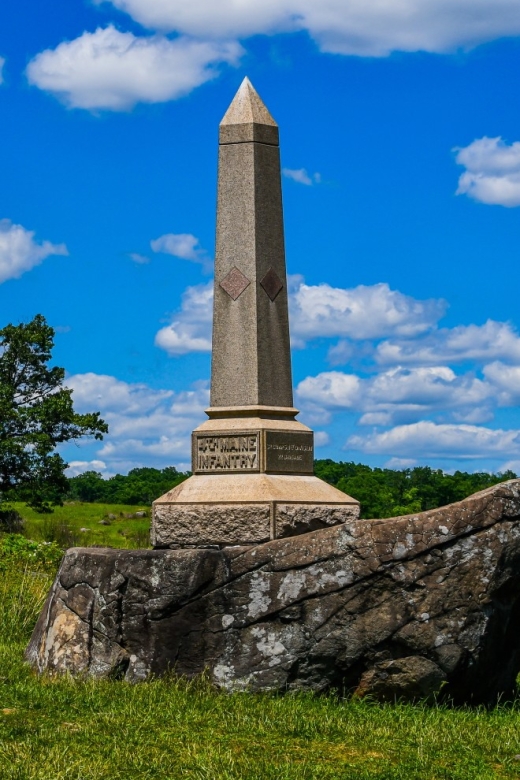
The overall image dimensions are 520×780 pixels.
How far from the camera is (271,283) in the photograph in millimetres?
13133

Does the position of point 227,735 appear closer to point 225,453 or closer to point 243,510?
point 243,510

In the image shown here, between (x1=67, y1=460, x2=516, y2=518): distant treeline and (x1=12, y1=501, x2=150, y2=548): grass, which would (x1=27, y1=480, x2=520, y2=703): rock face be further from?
(x1=67, y1=460, x2=516, y2=518): distant treeline

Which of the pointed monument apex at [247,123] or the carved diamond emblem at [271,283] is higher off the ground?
the pointed monument apex at [247,123]

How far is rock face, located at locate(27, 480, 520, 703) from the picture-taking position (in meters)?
8.93

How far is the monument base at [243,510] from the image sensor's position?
1206 cm

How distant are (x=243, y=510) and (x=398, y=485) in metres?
24.3

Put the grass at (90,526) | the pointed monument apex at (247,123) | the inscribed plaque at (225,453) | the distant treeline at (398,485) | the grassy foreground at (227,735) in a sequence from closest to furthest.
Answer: the grassy foreground at (227,735), the inscribed plaque at (225,453), the pointed monument apex at (247,123), the grass at (90,526), the distant treeline at (398,485)

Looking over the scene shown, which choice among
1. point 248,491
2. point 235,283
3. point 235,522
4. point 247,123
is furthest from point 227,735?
point 247,123

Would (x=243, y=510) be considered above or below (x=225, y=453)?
below

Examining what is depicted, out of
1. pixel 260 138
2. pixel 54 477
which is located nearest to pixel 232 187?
pixel 260 138

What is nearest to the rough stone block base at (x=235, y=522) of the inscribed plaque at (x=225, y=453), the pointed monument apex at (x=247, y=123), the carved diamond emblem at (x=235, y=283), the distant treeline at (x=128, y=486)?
the inscribed plaque at (x=225, y=453)

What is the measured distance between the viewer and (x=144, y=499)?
124 feet

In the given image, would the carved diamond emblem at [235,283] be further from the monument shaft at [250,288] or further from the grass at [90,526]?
the grass at [90,526]

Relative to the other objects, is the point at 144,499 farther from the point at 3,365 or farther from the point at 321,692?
the point at 321,692
